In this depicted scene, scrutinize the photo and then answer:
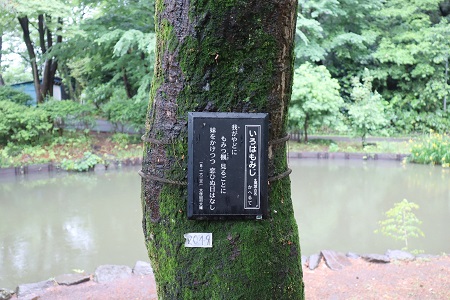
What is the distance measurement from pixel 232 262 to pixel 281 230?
185 millimetres

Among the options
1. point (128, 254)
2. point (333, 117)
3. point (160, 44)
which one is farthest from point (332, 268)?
point (333, 117)

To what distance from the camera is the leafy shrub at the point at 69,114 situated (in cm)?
927

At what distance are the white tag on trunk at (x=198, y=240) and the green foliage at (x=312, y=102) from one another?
856 cm

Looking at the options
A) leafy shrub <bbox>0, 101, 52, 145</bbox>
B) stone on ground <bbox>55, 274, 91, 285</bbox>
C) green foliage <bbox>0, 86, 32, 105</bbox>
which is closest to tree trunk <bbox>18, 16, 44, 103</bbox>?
green foliage <bbox>0, 86, 32, 105</bbox>

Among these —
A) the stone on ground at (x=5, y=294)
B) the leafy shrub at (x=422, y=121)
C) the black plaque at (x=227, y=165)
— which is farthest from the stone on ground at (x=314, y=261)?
the leafy shrub at (x=422, y=121)

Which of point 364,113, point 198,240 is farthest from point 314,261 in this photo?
point 364,113

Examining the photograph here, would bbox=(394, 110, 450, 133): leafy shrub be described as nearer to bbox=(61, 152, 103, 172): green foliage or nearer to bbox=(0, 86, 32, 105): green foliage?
bbox=(61, 152, 103, 172): green foliage

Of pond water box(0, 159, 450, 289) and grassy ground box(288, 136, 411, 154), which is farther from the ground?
grassy ground box(288, 136, 411, 154)

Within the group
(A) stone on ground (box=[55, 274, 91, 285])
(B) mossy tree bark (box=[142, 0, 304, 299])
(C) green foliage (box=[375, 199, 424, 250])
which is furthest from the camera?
(C) green foliage (box=[375, 199, 424, 250])

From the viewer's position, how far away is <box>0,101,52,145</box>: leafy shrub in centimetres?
847

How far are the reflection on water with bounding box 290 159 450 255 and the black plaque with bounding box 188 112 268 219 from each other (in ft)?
10.4

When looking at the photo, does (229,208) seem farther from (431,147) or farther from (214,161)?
(431,147)

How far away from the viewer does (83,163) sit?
320 inches

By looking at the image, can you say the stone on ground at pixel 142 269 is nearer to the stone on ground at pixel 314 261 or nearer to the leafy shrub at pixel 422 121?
the stone on ground at pixel 314 261
